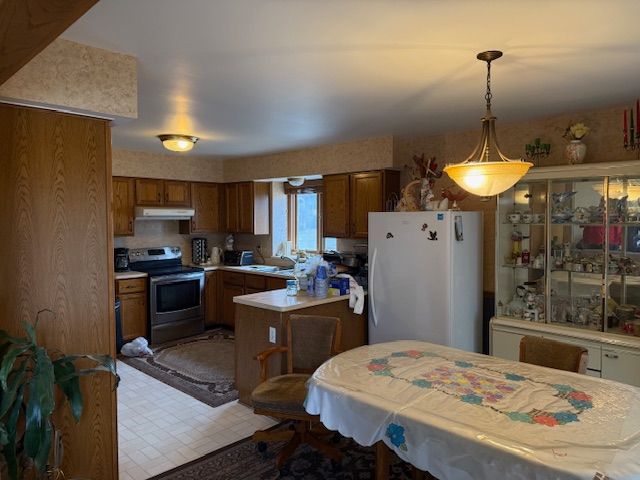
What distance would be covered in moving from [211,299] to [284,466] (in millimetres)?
3659

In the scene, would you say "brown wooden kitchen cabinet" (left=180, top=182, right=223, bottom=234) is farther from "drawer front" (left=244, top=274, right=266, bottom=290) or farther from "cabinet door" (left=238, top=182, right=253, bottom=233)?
"drawer front" (left=244, top=274, right=266, bottom=290)

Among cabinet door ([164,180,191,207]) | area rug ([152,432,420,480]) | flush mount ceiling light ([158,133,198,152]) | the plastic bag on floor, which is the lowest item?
area rug ([152,432,420,480])

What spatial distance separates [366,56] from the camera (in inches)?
89.8

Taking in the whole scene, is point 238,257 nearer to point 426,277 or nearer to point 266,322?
point 266,322

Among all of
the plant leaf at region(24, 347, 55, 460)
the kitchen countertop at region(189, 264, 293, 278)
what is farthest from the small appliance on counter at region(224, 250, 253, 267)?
the plant leaf at region(24, 347, 55, 460)

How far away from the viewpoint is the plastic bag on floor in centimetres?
495

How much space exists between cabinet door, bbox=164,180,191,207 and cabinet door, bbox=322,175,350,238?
206 cm

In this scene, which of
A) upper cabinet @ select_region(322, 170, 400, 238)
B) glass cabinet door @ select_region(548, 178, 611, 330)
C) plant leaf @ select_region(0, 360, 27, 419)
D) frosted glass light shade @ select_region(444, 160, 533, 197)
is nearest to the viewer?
plant leaf @ select_region(0, 360, 27, 419)

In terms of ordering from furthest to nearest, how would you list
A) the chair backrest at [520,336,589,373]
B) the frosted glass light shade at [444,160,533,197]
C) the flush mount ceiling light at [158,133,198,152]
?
the flush mount ceiling light at [158,133,198,152]
the chair backrest at [520,336,589,373]
the frosted glass light shade at [444,160,533,197]

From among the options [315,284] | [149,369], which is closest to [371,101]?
[315,284]

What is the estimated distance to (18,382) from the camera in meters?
1.69

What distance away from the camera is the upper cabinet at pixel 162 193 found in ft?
18.3

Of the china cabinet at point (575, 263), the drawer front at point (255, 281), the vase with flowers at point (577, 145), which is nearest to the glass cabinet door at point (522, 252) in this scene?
the china cabinet at point (575, 263)

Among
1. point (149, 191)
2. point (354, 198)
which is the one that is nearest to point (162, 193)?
point (149, 191)
